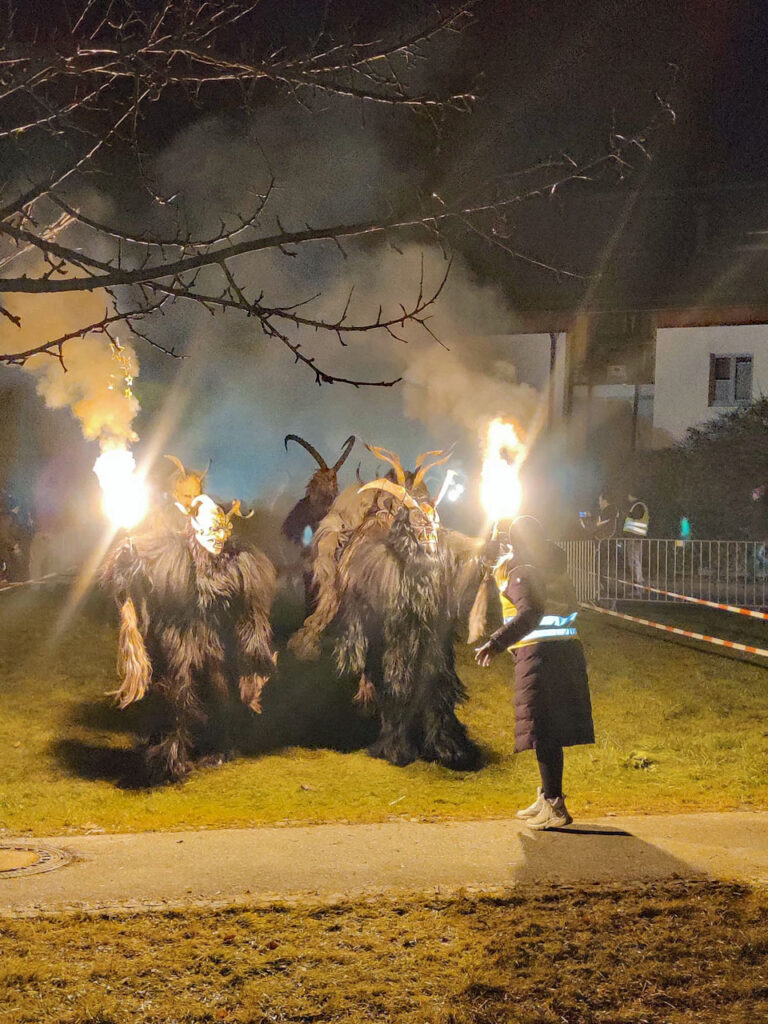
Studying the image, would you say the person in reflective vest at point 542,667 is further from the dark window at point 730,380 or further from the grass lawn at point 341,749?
the dark window at point 730,380

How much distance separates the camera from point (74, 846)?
637 centimetres

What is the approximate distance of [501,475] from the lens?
852 cm

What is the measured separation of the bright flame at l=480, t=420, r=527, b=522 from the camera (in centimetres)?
849

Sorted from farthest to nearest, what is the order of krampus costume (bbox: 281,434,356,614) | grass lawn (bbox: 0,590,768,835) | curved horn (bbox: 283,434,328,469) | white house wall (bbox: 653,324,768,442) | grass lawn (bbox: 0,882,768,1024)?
white house wall (bbox: 653,324,768,442) < krampus costume (bbox: 281,434,356,614) < curved horn (bbox: 283,434,328,469) < grass lawn (bbox: 0,590,768,835) < grass lawn (bbox: 0,882,768,1024)

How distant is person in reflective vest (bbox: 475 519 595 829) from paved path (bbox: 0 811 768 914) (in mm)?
351

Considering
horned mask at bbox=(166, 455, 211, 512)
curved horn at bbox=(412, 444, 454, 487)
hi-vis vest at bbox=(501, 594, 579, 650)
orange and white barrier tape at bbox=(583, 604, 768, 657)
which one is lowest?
orange and white barrier tape at bbox=(583, 604, 768, 657)

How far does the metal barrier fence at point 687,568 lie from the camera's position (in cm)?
1591

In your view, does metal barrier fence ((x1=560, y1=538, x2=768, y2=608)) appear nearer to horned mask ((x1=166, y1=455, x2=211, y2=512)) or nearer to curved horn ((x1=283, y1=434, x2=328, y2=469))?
curved horn ((x1=283, y1=434, x2=328, y2=469))

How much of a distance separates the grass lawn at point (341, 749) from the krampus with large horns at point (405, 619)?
299mm

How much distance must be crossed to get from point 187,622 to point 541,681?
3.27m

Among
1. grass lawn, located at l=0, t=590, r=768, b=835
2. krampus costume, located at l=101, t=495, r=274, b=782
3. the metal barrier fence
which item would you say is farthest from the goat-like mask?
the metal barrier fence

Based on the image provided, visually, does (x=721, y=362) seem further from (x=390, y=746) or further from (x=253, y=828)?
(x=253, y=828)

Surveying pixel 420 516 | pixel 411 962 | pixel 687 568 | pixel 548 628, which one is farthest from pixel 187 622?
pixel 687 568

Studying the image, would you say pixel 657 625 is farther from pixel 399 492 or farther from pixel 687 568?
pixel 399 492
